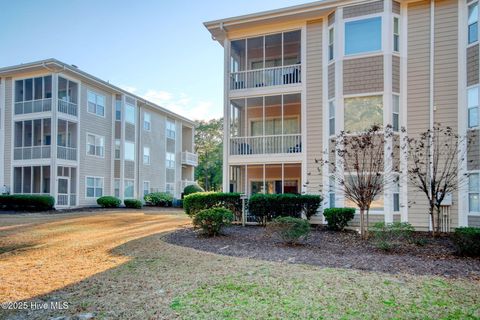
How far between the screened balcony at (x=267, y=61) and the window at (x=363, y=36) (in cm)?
261

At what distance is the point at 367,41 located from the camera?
15.3m

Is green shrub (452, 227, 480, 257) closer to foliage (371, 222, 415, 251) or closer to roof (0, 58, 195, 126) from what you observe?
foliage (371, 222, 415, 251)

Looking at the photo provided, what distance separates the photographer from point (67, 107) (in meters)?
25.6

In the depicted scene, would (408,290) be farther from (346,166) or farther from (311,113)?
(311,113)

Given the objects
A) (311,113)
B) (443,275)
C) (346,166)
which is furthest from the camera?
(311,113)

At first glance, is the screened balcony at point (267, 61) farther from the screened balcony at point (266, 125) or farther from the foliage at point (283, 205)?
the foliage at point (283, 205)

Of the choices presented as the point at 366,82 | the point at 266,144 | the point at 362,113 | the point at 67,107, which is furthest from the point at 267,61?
the point at 67,107

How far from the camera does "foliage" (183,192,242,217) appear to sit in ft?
51.3

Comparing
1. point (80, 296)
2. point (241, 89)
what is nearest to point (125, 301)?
point (80, 296)

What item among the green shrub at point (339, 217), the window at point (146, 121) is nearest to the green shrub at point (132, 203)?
the window at point (146, 121)

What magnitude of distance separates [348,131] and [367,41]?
394cm

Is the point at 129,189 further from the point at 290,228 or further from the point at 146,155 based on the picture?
the point at 290,228

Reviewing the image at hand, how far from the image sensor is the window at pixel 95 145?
2762 cm

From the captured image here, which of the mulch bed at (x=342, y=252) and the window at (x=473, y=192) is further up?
the window at (x=473, y=192)
